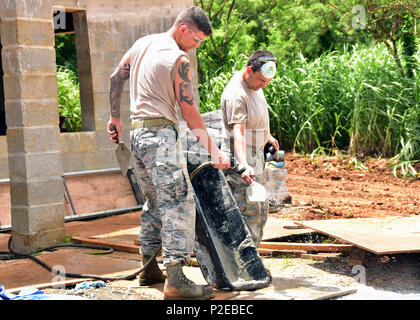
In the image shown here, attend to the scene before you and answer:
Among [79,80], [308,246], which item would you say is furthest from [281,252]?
[79,80]

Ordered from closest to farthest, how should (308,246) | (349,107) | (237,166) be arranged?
1. (237,166)
2. (308,246)
3. (349,107)

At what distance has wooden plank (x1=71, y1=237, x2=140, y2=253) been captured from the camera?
642cm

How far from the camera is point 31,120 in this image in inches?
264

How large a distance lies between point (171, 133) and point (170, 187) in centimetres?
40

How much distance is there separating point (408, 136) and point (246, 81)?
6.45 m

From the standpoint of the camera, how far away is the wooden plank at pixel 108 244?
642 cm

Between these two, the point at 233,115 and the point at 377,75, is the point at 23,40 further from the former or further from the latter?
the point at 377,75

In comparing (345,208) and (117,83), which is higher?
(117,83)

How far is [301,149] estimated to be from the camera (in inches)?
517

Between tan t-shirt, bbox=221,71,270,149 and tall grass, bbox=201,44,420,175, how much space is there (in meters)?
5.76

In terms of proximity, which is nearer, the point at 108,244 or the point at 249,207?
the point at 249,207

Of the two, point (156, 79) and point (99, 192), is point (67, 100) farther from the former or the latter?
point (156, 79)

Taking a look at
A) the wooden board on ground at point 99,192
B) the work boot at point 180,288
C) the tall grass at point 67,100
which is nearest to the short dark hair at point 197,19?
the work boot at point 180,288
